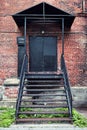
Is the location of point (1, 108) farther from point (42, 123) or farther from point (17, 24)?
point (17, 24)

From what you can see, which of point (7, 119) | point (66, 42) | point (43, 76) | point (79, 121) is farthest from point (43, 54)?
point (79, 121)

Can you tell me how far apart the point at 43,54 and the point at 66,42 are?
1149 mm

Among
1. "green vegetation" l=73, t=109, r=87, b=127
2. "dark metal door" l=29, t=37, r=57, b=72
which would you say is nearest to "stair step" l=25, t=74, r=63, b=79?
"dark metal door" l=29, t=37, r=57, b=72

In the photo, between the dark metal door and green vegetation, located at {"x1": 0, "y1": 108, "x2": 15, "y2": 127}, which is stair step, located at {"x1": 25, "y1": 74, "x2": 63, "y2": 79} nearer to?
the dark metal door

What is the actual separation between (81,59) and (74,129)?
4.72 m

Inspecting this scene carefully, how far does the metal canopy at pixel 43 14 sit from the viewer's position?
9.80 m

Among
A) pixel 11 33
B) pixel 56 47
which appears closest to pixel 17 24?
pixel 11 33

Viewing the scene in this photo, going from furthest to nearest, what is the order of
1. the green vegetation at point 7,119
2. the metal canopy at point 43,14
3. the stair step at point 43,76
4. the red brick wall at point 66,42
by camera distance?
the red brick wall at point 66,42 < the metal canopy at point 43,14 < the stair step at point 43,76 < the green vegetation at point 7,119

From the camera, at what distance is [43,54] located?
36.5 feet

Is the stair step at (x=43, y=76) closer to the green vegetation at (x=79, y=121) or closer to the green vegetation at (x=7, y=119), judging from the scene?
the green vegetation at (x=7, y=119)

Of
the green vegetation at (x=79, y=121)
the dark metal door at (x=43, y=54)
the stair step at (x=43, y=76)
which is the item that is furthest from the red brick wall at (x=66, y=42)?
the green vegetation at (x=79, y=121)

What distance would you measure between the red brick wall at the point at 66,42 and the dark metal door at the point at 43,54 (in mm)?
576

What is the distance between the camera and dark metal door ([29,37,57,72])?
436 inches

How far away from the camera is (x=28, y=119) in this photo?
7.43 meters
